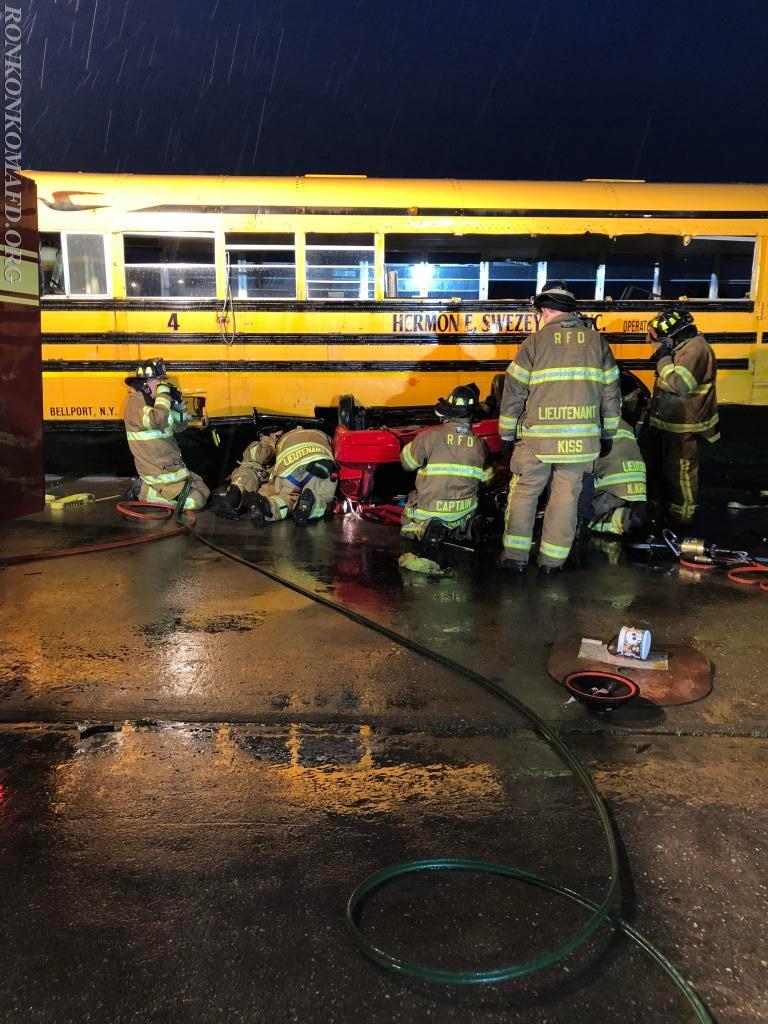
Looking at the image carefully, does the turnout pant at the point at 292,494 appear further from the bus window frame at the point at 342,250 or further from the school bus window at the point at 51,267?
the school bus window at the point at 51,267

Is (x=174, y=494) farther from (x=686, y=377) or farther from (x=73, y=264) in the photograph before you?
(x=686, y=377)

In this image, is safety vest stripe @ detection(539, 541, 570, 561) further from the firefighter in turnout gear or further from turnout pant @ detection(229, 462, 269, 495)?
turnout pant @ detection(229, 462, 269, 495)

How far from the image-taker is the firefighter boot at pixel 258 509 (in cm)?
681

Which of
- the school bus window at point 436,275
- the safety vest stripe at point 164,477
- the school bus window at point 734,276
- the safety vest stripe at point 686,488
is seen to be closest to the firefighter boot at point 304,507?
the safety vest stripe at point 164,477

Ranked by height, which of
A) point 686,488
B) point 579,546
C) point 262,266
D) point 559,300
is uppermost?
point 262,266

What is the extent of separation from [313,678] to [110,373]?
19.0ft

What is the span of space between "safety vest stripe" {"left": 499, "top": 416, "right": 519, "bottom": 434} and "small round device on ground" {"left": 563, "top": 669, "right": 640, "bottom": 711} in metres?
A: 2.32

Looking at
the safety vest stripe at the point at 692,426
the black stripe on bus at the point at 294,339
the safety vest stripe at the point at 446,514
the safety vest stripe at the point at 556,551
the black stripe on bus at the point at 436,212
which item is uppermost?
the black stripe on bus at the point at 436,212

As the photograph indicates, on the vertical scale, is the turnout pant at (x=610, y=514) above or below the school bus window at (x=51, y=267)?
below

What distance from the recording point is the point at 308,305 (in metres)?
8.38

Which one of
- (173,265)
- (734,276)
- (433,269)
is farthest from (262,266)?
(734,276)

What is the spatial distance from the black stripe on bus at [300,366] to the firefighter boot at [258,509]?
2141 mm

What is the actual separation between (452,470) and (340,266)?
357cm

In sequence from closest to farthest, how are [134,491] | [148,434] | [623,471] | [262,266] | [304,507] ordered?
1. [623,471]
2. [304,507]
3. [148,434]
4. [134,491]
5. [262,266]
